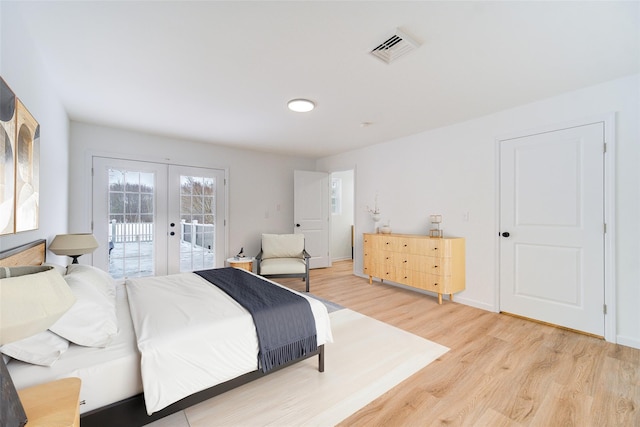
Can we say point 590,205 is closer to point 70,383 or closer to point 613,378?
point 613,378

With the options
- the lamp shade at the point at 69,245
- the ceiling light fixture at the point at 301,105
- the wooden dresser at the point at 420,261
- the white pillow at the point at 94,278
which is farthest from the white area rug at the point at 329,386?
the ceiling light fixture at the point at 301,105

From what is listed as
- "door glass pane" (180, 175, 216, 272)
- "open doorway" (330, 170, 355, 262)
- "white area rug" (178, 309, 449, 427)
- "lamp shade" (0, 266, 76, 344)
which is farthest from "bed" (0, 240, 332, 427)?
"open doorway" (330, 170, 355, 262)

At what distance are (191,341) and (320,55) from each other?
7.12ft

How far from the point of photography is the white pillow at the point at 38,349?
3.91 feet

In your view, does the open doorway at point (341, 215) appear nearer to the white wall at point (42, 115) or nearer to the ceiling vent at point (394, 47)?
the ceiling vent at point (394, 47)

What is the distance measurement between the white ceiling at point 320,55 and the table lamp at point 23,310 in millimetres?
1658

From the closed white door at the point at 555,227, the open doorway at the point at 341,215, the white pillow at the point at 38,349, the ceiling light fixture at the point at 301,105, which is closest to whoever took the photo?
the white pillow at the point at 38,349

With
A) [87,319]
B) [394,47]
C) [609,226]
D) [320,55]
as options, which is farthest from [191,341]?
[609,226]

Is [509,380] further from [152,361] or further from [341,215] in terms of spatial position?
[341,215]

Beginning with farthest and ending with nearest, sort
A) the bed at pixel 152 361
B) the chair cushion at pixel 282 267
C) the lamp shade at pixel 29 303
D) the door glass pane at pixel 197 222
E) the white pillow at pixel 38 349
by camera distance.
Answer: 1. the door glass pane at pixel 197 222
2. the chair cushion at pixel 282 267
3. the bed at pixel 152 361
4. the white pillow at pixel 38 349
5. the lamp shade at pixel 29 303

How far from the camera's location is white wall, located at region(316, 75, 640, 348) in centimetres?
248

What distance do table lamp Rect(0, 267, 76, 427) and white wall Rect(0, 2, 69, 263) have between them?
105 centimetres

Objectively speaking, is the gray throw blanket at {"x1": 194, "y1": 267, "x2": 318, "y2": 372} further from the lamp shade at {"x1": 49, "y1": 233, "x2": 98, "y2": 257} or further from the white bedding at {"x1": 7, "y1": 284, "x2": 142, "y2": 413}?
the lamp shade at {"x1": 49, "y1": 233, "x2": 98, "y2": 257}

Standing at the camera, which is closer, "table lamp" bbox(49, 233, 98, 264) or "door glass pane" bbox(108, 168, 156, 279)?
"table lamp" bbox(49, 233, 98, 264)
